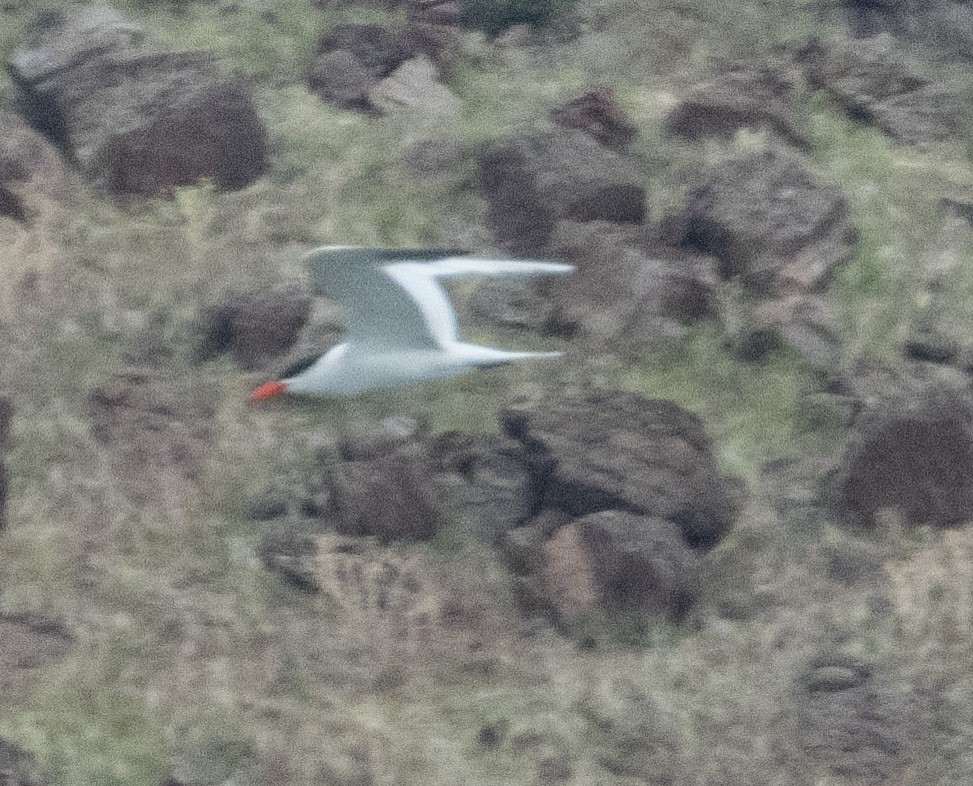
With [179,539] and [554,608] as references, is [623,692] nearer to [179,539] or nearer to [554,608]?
[554,608]

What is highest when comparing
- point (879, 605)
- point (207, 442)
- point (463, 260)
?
point (463, 260)

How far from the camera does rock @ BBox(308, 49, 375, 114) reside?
1089 cm

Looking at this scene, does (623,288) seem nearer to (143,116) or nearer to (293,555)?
(293,555)

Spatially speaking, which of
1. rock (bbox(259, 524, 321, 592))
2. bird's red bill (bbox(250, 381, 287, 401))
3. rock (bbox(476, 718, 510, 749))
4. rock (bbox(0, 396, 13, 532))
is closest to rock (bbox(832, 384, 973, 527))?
rock (bbox(476, 718, 510, 749))

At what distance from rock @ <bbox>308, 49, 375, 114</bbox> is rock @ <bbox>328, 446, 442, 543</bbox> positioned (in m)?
3.43

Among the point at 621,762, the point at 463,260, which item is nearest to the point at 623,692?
the point at 621,762

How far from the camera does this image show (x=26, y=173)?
970cm

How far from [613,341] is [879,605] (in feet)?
6.20

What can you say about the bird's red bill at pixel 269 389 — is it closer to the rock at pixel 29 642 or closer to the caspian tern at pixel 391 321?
the caspian tern at pixel 391 321

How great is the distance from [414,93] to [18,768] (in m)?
5.11

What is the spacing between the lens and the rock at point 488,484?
26.6ft

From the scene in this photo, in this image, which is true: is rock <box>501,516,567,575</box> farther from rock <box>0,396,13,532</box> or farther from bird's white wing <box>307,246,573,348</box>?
rock <box>0,396,13,532</box>

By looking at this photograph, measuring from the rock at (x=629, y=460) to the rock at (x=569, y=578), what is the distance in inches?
8.5

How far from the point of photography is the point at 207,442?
8.38 m
